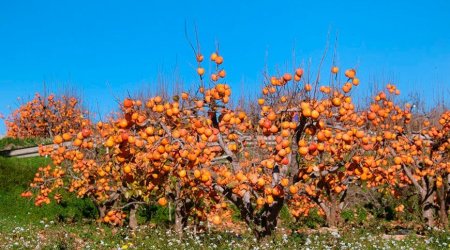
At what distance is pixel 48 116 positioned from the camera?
33.5 m

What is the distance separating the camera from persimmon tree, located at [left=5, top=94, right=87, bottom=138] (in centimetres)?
3281

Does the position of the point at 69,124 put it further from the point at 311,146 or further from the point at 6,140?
the point at 311,146

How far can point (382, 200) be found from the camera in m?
17.3

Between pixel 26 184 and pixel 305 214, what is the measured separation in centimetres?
1085

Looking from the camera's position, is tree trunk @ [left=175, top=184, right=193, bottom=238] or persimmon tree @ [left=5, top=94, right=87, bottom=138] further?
persimmon tree @ [left=5, top=94, right=87, bottom=138]

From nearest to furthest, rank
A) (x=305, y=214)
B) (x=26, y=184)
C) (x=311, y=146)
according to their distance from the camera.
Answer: (x=311, y=146) → (x=305, y=214) → (x=26, y=184)

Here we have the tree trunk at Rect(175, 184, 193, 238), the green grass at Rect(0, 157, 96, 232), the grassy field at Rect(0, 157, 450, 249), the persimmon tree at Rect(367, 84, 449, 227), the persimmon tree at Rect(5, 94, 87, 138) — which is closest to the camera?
the grassy field at Rect(0, 157, 450, 249)

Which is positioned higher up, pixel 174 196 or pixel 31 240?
pixel 174 196

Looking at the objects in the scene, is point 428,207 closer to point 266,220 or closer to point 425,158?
point 425,158

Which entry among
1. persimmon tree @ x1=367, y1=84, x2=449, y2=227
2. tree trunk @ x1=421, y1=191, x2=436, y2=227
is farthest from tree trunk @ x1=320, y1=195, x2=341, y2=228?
tree trunk @ x1=421, y1=191, x2=436, y2=227

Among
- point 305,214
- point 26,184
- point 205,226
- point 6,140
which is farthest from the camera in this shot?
point 6,140

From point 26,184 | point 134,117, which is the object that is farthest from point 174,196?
point 26,184

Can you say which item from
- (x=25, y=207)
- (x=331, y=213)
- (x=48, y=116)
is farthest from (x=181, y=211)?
(x=48, y=116)

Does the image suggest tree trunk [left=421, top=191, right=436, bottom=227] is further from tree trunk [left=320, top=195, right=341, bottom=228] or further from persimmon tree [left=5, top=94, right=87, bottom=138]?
persimmon tree [left=5, top=94, right=87, bottom=138]
